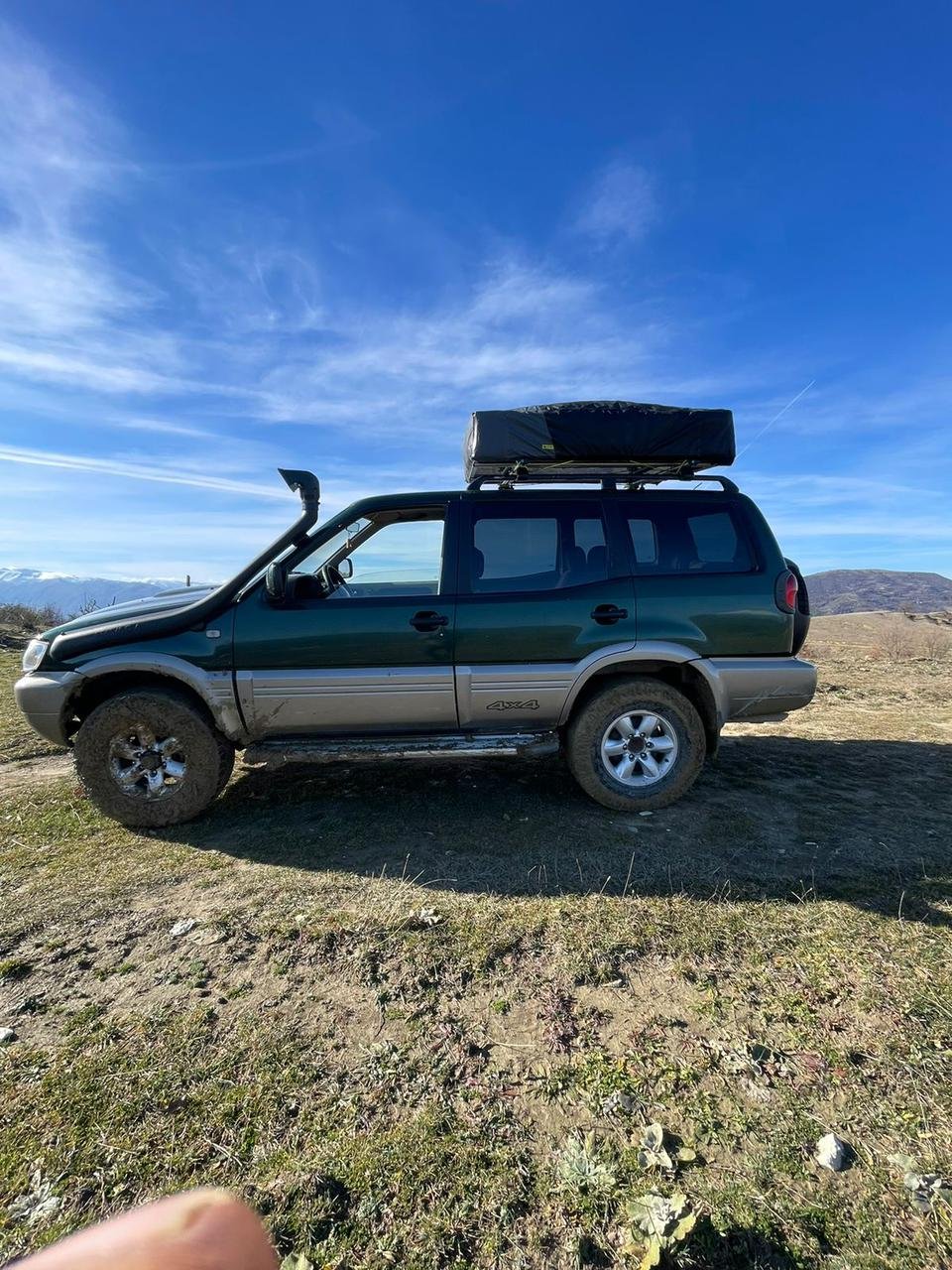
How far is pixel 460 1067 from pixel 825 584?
138906 millimetres

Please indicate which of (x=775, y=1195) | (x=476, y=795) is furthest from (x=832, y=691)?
(x=775, y=1195)

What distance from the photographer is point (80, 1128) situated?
1753 millimetres

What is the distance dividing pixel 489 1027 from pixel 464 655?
7.30 ft

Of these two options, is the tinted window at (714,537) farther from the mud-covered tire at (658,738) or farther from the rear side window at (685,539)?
the mud-covered tire at (658,738)

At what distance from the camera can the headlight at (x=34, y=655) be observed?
3.82 meters

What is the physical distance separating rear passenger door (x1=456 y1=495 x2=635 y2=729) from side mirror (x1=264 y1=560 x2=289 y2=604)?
1140mm

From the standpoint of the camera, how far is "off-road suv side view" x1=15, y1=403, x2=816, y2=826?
12.5 feet

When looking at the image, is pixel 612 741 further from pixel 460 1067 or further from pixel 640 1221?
pixel 640 1221

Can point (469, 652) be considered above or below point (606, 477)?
below

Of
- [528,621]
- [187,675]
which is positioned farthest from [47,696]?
[528,621]

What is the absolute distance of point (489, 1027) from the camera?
215 cm

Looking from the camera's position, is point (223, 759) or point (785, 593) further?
point (785, 593)

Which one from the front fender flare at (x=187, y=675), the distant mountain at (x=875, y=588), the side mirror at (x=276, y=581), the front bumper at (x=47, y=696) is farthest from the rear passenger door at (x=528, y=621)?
the distant mountain at (x=875, y=588)

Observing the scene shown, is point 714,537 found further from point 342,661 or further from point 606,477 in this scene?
point 342,661
